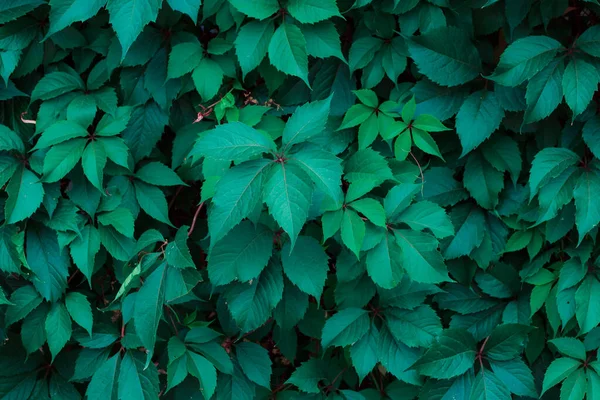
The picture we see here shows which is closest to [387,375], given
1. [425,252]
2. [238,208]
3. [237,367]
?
[237,367]

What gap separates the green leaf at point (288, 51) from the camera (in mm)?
1650

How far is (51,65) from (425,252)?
1.28 meters

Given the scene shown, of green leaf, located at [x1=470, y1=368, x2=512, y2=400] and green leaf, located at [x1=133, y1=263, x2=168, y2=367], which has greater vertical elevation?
green leaf, located at [x1=133, y1=263, x2=168, y2=367]

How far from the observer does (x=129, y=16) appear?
1575mm

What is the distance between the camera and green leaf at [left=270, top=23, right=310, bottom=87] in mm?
1650

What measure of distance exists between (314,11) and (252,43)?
0.64ft

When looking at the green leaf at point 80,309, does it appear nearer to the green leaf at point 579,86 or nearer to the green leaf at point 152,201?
the green leaf at point 152,201

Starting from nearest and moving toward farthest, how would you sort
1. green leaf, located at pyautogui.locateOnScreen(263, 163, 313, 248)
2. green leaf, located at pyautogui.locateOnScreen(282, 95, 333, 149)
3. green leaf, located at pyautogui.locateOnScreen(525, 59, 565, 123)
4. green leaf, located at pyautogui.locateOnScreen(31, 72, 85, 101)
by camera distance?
green leaf, located at pyautogui.locateOnScreen(263, 163, 313, 248), green leaf, located at pyautogui.locateOnScreen(282, 95, 333, 149), green leaf, located at pyautogui.locateOnScreen(525, 59, 565, 123), green leaf, located at pyautogui.locateOnScreen(31, 72, 85, 101)

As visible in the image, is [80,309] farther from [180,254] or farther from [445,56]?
[445,56]

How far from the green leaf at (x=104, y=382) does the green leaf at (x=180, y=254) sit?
0.43 meters

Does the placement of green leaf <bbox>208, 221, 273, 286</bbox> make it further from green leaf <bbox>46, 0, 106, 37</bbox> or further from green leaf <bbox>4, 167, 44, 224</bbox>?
green leaf <bbox>46, 0, 106, 37</bbox>

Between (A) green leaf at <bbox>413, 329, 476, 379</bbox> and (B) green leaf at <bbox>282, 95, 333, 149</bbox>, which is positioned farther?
(A) green leaf at <bbox>413, 329, 476, 379</bbox>

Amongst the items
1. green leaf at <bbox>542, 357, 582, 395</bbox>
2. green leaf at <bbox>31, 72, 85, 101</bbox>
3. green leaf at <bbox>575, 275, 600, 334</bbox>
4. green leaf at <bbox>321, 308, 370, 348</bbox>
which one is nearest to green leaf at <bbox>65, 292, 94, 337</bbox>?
green leaf at <bbox>31, 72, 85, 101</bbox>

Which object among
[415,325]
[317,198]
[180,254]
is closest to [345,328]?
[415,325]
